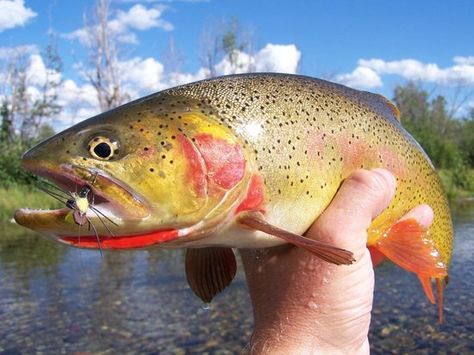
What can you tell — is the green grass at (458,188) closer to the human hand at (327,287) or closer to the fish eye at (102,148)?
the human hand at (327,287)

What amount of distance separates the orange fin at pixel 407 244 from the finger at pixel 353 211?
40cm

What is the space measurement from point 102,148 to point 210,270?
36.5 inches

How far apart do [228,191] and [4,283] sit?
11331mm

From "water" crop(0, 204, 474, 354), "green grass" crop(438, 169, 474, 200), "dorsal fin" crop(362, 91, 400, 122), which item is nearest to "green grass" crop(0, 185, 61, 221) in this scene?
"water" crop(0, 204, 474, 354)

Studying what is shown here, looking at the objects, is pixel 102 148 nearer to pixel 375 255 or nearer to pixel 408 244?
pixel 408 244

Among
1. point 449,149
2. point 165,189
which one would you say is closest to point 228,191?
point 165,189

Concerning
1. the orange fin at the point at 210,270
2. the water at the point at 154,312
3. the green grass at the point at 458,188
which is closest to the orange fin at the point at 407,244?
the orange fin at the point at 210,270

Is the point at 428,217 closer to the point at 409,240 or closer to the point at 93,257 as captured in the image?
the point at 409,240

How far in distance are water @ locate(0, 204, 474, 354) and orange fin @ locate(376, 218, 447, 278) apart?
569 cm

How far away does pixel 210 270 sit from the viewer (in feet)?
9.05

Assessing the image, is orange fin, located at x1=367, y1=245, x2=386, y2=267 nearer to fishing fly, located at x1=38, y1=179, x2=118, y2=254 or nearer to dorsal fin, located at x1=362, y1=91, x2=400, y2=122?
dorsal fin, located at x1=362, y1=91, x2=400, y2=122

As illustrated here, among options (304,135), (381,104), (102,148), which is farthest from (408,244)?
(102,148)

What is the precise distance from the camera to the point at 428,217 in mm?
3180

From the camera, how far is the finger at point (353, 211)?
8.14 ft
